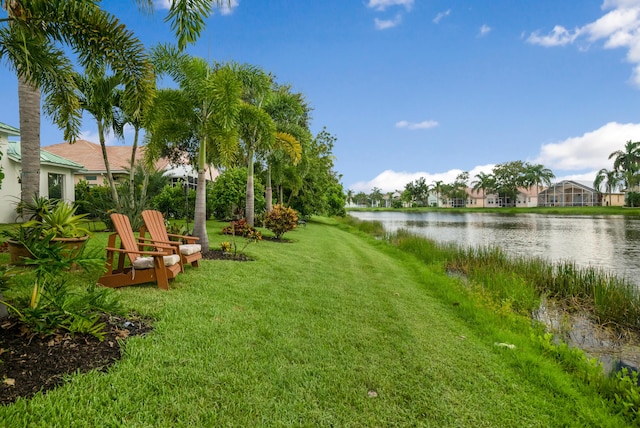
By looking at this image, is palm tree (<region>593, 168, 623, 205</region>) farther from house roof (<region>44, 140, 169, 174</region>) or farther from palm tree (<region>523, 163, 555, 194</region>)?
house roof (<region>44, 140, 169, 174</region>)

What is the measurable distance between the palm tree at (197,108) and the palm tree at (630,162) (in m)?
75.0

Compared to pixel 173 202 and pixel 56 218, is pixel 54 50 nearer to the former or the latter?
pixel 56 218

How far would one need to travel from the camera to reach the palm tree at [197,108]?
8914mm

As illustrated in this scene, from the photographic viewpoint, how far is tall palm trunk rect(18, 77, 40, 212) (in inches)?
240

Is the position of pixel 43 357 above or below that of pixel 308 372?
above

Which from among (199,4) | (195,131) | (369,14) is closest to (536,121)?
(369,14)

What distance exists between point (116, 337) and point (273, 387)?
1.57 meters

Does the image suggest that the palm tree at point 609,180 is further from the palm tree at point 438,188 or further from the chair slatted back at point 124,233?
the chair slatted back at point 124,233

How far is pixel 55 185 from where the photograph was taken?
53.8ft

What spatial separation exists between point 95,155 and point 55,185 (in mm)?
11769

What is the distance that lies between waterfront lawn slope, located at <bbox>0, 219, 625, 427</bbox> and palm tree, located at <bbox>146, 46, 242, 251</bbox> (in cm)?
454

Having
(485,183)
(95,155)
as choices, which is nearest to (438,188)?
(485,183)

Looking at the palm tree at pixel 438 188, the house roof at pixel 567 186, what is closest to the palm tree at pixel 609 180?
the house roof at pixel 567 186

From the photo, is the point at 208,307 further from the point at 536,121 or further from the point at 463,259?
the point at 536,121
